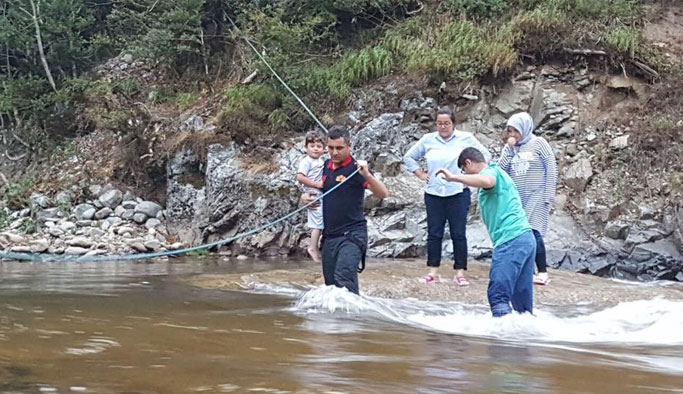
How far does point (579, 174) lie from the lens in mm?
10602

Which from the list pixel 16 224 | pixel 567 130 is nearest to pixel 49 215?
pixel 16 224

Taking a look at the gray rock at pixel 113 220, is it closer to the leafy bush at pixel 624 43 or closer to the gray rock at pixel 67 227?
the gray rock at pixel 67 227

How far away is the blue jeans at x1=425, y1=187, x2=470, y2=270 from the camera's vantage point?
21.7ft

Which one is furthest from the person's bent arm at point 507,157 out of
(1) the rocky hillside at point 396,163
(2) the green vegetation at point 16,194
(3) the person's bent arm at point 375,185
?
(2) the green vegetation at point 16,194

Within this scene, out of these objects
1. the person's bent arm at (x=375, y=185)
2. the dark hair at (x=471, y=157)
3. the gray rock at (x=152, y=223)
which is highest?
the dark hair at (x=471, y=157)

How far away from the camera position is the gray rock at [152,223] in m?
12.6

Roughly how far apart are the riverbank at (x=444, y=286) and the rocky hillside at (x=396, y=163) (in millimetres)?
2208

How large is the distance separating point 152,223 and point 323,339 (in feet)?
30.5

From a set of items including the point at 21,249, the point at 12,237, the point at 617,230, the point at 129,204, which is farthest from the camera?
the point at 129,204

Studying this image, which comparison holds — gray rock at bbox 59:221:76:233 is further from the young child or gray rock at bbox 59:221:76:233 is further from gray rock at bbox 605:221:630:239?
gray rock at bbox 605:221:630:239

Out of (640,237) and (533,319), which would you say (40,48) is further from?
(533,319)

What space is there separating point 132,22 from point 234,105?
183 inches

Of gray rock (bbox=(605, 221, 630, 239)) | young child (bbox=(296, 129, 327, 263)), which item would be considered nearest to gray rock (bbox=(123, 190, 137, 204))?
young child (bbox=(296, 129, 327, 263))

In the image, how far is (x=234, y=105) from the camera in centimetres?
1284
